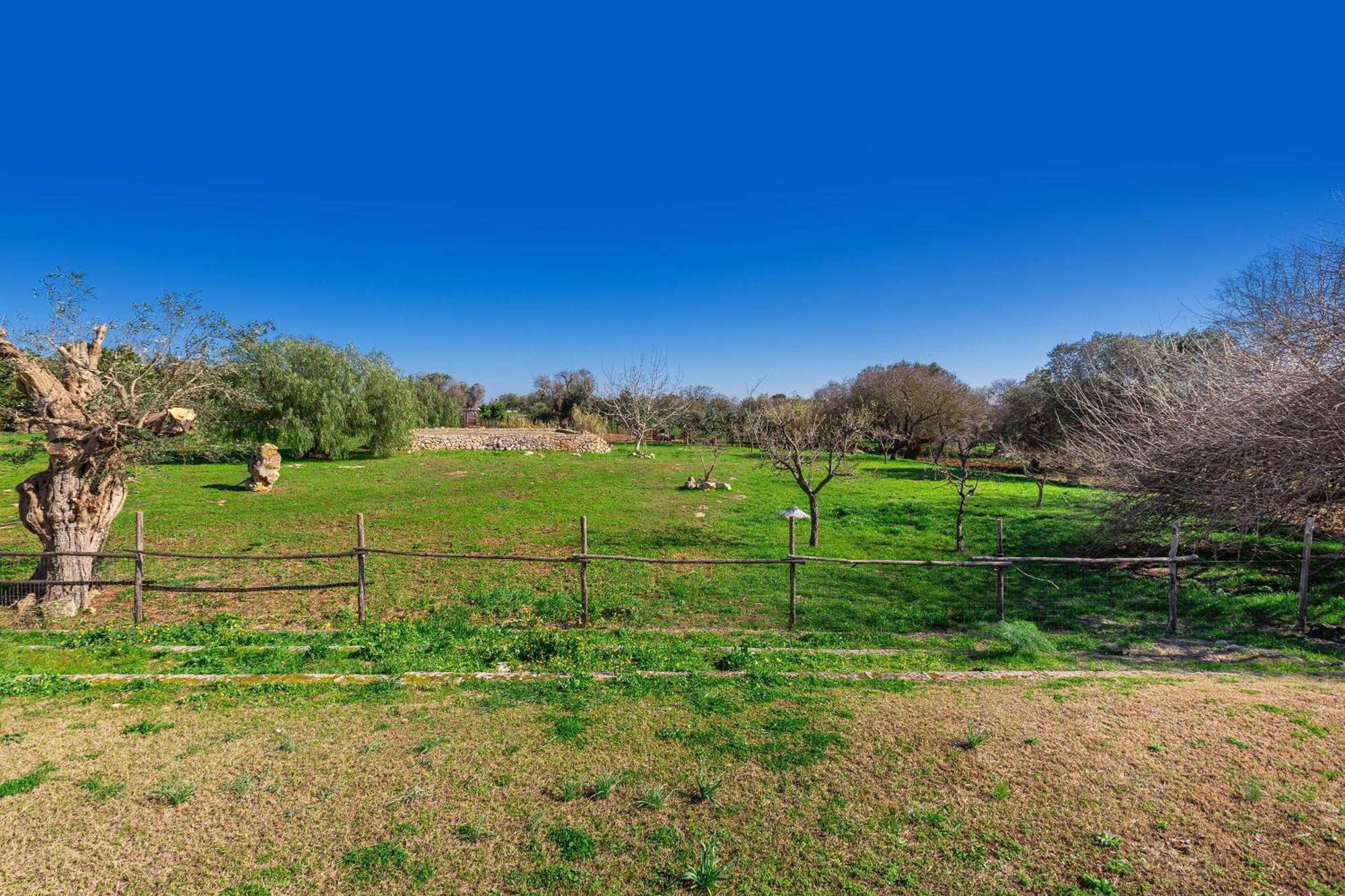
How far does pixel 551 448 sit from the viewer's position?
3684 centimetres

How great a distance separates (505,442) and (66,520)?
28.8 metres

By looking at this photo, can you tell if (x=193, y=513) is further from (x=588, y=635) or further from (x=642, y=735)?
(x=642, y=735)

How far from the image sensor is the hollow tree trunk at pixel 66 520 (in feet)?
26.5

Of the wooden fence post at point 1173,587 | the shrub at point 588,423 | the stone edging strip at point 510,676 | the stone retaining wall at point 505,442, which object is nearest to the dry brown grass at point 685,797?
the stone edging strip at point 510,676

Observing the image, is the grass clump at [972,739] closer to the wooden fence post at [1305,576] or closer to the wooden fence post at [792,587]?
the wooden fence post at [792,587]

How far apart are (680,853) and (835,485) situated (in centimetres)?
2054

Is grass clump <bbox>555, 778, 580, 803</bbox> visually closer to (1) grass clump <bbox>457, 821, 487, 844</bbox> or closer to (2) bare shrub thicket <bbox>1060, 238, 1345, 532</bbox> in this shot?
(1) grass clump <bbox>457, 821, 487, 844</bbox>

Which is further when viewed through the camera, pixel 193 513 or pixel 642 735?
pixel 193 513

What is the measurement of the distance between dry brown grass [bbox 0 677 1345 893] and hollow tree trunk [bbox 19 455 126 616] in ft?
13.8

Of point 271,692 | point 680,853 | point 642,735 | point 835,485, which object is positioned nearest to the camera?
point 680,853

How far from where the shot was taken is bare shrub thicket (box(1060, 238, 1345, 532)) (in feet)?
23.1

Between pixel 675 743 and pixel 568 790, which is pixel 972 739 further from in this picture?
pixel 568 790

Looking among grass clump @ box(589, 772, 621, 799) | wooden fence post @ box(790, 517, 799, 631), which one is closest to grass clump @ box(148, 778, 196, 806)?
grass clump @ box(589, 772, 621, 799)

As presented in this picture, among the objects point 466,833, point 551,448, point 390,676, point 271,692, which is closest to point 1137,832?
point 466,833
